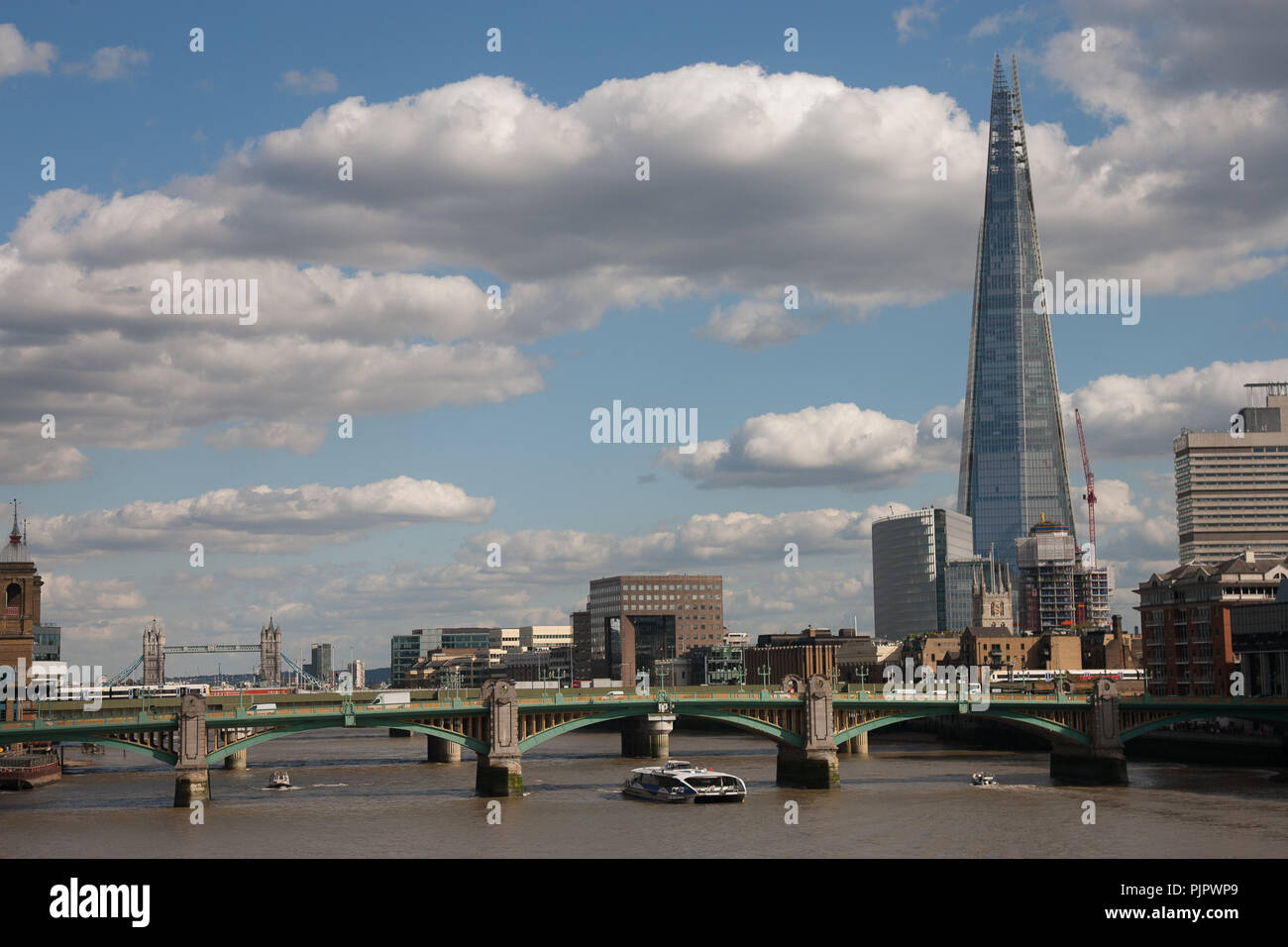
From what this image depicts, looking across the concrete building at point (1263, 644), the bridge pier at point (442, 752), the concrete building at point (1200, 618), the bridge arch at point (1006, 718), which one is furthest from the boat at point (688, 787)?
the concrete building at point (1200, 618)

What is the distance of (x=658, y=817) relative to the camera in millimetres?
87500

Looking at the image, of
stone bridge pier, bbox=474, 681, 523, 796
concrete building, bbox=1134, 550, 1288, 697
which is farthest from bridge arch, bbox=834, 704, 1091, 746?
concrete building, bbox=1134, 550, 1288, 697

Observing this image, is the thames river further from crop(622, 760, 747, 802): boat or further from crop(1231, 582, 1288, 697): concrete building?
crop(1231, 582, 1288, 697): concrete building

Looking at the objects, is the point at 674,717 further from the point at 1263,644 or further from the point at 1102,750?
the point at 1263,644

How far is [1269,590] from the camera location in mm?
149250

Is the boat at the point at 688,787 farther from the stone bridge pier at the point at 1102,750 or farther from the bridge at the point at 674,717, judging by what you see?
the stone bridge pier at the point at 1102,750

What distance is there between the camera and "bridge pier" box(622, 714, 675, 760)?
154 metres

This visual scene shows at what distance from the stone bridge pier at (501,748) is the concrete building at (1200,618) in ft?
257

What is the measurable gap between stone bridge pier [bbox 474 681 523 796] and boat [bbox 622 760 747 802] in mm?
8585

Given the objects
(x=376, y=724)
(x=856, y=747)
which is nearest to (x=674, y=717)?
(x=376, y=724)
